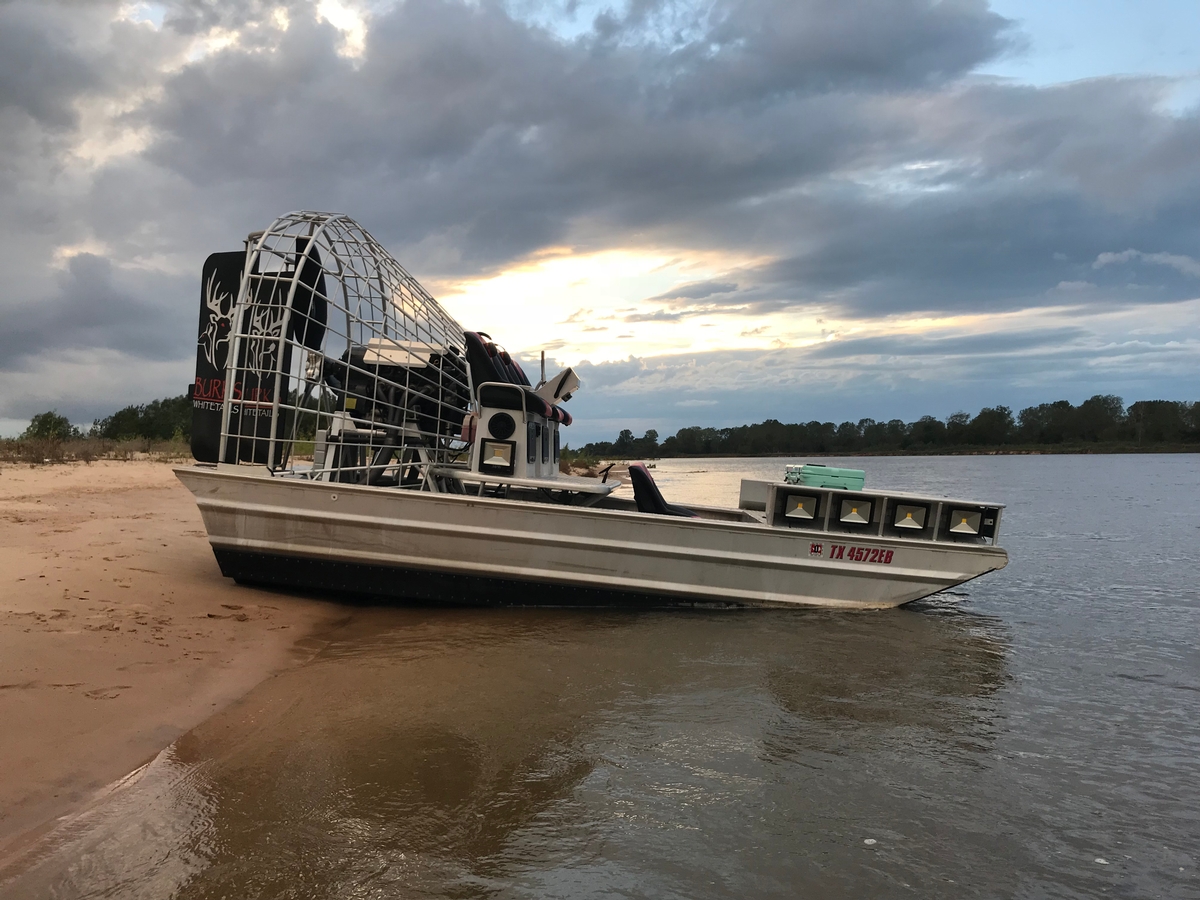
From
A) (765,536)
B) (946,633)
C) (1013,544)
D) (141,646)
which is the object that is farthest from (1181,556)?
(141,646)

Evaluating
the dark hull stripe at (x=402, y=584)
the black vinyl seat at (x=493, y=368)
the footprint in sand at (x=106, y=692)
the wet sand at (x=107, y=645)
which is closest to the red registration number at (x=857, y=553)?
the dark hull stripe at (x=402, y=584)

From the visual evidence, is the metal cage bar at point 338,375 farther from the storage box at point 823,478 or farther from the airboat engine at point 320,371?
the storage box at point 823,478

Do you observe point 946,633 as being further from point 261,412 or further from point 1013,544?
point 1013,544

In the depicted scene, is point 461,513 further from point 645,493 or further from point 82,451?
point 82,451

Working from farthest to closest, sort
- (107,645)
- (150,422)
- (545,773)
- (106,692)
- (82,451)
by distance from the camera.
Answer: (150,422)
(82,451)
(107,645)
(106,692)
(545,773)

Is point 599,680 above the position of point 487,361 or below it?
below

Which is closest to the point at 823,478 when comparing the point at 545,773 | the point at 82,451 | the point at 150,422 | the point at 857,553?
the point at 857,553

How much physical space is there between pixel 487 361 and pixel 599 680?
422 cm

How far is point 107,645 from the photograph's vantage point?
581 cm

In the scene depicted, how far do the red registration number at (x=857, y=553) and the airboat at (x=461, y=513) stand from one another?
0.02 meters

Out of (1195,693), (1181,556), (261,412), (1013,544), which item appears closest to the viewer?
(1195,693)

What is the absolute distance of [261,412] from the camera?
845cm

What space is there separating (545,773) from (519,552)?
13.8 ft

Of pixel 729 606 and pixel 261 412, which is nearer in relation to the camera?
pixel 261 412
